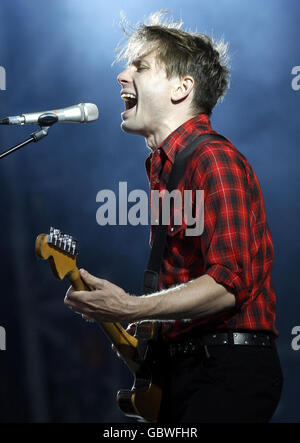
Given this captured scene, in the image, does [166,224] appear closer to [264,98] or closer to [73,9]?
[264,98]

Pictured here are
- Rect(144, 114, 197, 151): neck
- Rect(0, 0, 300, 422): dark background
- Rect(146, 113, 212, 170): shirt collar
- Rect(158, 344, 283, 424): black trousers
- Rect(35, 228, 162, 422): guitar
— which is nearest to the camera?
Rect(158, 344, 283, 424): black trousers

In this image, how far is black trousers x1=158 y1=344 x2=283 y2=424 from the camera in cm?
147

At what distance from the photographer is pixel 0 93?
3.73m

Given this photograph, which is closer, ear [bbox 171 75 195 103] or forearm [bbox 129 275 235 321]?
forearm [bbox 129 275 235 321]

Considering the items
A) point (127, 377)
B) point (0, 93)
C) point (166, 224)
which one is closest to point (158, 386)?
point (166, 224)

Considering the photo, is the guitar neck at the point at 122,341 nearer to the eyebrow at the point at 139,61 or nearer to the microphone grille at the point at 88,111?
the microphone grille at the point at 88,111

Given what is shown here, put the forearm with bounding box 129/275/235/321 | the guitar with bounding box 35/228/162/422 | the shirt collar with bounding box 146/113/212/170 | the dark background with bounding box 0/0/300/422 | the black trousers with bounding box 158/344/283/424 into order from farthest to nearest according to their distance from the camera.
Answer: the dark background with bounding box 0/0/300/422 → the shirt collar with bounding box 146/113/212/170 → the guitar with bounding box 35/228/162/422 → the black trousers with bounding box 158/344/283/424 → the forearm with bounding box 129/275/235/321

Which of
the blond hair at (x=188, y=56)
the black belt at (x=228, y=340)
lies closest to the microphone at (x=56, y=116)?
the blond hair at (x=188, y=56)

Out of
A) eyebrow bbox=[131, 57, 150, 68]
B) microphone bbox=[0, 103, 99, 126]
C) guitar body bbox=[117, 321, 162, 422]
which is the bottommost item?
guitar body bbox=[117, 321, 162, 422]

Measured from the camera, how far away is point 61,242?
1.60 m

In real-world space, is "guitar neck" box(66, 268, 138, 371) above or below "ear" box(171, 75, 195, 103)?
below

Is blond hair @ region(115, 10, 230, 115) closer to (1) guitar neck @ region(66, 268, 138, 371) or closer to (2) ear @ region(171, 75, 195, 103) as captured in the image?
(2) ear @ region(171, 75, 195, 103)

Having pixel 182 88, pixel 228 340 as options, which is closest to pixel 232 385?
pixel 228 340

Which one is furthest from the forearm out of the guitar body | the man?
the guitar body
